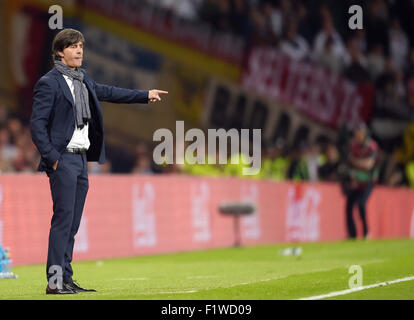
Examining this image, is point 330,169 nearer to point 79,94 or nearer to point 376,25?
point 376,25

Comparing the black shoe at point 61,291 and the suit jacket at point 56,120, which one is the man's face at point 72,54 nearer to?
the suit jacket at point 56,120

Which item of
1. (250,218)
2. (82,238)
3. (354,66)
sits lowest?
(82,238)

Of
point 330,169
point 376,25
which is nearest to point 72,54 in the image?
point 330,169

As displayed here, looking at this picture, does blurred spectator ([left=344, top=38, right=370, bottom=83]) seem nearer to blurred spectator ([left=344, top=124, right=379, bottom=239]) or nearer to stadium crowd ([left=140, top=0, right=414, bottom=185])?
stadium crowd ([left=140, top=0, right=414, bottom=185])

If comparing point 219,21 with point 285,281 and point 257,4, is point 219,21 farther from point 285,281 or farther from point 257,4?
point 285,281

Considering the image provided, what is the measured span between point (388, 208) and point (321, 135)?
3261 millimetres

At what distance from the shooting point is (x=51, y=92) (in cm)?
812

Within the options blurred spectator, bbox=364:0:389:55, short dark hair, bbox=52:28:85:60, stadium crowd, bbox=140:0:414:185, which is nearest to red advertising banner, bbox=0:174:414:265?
stadium crowd, bbox=140:0:414:185

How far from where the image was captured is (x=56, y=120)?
8.20m

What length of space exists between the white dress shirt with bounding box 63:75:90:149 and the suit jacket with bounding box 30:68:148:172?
7cm

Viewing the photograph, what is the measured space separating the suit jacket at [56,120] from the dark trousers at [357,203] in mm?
12840

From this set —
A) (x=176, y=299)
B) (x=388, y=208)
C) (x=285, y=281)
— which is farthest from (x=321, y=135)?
(x=176, y=299)

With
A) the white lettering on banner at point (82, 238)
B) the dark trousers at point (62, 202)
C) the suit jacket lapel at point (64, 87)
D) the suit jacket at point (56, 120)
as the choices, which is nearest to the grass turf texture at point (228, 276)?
the dark trousers at point (62, 202)

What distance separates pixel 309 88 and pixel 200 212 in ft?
35.1
